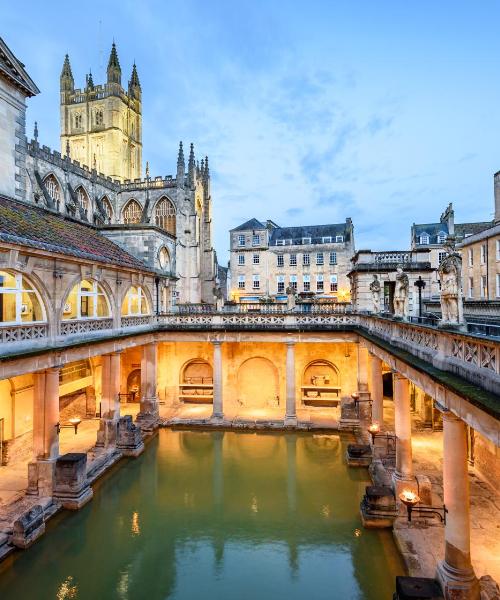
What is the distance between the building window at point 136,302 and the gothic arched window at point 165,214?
2862cm

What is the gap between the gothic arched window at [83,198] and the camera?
153 ft

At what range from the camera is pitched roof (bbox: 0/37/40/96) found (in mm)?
17750

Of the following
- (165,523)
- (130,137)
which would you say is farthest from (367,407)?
(130,137)

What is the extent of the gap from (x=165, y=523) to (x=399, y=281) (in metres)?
11.7

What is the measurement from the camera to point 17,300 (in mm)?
13352

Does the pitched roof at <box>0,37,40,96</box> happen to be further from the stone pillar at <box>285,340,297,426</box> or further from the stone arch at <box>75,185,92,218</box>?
the stone arch at <box>75,185,92,218</box>

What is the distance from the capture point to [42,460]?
1448 centimetres

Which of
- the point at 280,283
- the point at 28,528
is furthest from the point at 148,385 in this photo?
the point at 280,283

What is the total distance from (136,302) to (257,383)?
10.3m

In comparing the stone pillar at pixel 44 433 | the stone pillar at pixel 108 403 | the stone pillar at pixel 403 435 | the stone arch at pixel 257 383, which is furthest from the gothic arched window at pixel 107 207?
the stone pillar at pixel 403 435

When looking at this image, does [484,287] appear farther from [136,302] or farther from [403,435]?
[136,302]

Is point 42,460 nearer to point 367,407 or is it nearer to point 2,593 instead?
point 2,593

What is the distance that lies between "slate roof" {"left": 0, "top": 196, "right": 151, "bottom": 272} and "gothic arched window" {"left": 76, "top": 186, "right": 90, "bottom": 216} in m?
27.0

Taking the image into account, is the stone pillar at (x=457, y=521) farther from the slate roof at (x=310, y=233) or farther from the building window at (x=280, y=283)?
the slate roof at (x=310, y=233)
